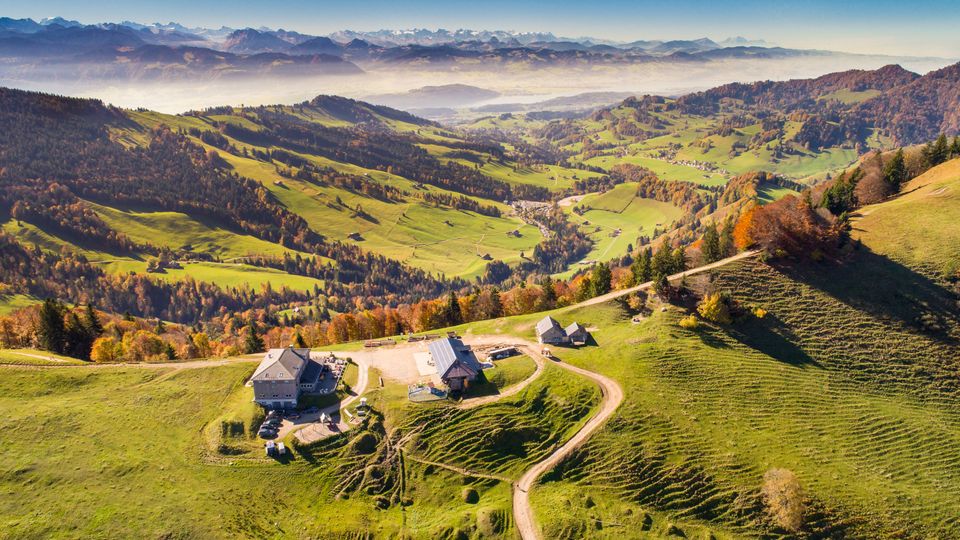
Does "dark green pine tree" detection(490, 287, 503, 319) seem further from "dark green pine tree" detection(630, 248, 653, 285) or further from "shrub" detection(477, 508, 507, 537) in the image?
"shrub" detection(477, 508, 507, 537)

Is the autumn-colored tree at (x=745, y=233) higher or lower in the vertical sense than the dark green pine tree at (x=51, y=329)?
higher

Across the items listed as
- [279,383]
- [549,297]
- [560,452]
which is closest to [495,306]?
[549,297]

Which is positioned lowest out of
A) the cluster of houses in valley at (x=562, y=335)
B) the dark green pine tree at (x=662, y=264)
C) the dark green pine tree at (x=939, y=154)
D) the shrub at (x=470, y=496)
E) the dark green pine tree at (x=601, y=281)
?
the shrub at (x=470, y=496)

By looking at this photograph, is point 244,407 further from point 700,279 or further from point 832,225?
point 832,225

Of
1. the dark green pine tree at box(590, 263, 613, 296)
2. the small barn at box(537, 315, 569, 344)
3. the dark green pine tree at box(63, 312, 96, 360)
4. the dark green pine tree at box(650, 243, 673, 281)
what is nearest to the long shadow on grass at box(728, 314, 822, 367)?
the dark green pine tree at box(650, 243, 673, 281)

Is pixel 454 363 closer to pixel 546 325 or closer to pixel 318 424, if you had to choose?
pixel 318 424

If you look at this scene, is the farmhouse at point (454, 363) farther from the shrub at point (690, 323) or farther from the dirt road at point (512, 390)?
the shrub at point (690, 323)

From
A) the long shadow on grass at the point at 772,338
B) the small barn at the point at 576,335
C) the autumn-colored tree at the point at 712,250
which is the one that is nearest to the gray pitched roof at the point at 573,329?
the small barn at the point at 576,335
